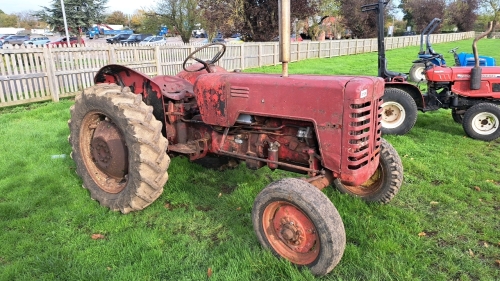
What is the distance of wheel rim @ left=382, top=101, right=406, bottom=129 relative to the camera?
236 inches

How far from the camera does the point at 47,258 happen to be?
9.11 feet

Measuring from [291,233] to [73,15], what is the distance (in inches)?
1322

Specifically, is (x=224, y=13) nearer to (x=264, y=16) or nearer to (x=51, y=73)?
→ (x=264, y=16)

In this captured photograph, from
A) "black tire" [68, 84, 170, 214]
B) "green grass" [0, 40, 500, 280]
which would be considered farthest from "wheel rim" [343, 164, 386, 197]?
"black tire" [68, 84, 170, 214]

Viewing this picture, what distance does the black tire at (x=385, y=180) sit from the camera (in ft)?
11.1

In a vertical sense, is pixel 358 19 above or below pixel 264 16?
above

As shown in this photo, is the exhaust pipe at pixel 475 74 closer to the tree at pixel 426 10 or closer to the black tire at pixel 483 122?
the black tire at pixel 483 122

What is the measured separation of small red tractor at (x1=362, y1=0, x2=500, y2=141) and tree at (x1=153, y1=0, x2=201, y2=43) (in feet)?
74.6

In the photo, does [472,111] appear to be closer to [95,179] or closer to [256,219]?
[256,219]

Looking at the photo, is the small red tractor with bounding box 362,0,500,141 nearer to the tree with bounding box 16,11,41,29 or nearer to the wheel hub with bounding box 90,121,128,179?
the wheel hub with bounding box 90,121,128,179

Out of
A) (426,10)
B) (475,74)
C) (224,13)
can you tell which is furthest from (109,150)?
(426,10)

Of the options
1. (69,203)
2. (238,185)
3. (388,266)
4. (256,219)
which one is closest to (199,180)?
(238,185)

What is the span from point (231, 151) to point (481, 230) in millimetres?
2311

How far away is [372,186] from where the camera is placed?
Answer: 3605 millimetres
